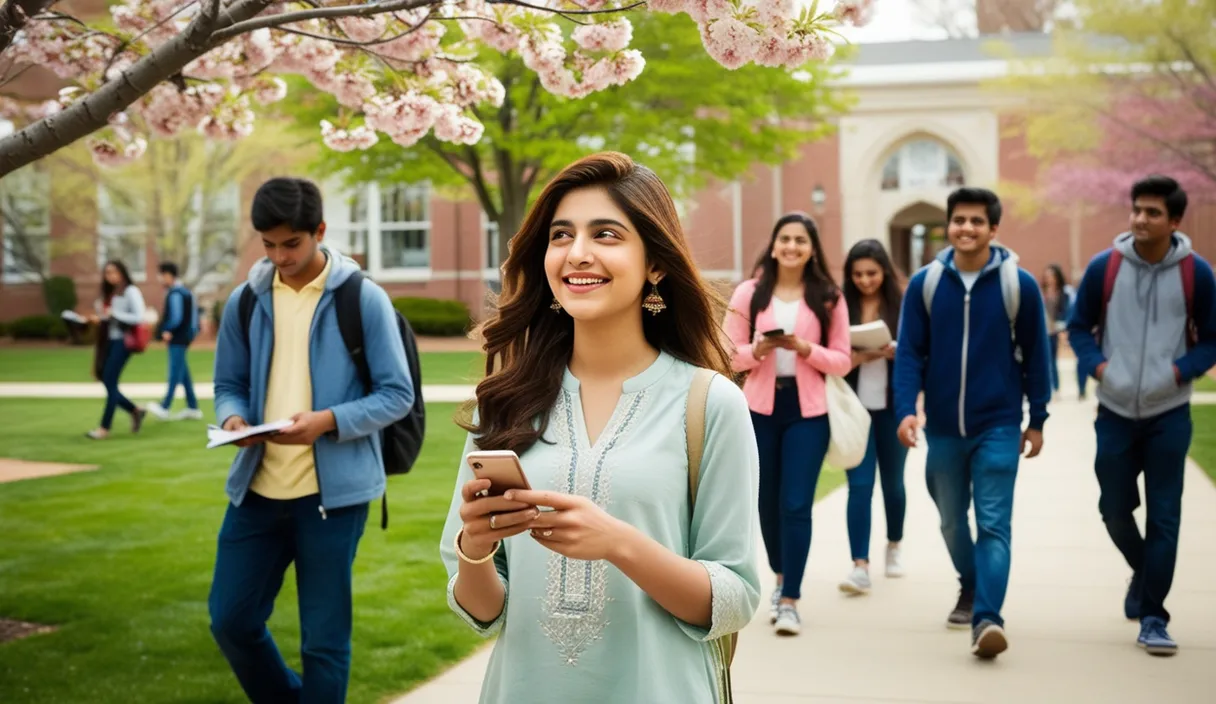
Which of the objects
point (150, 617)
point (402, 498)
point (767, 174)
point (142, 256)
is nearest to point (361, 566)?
point (150, 617)

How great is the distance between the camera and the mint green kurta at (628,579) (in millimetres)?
2410

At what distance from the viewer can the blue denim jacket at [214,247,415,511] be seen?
436cm

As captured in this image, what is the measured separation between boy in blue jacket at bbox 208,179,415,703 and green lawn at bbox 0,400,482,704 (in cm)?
107

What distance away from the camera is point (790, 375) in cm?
660

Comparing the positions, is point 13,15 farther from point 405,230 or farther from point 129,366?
point 405,230

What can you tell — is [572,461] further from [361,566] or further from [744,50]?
[361,566]

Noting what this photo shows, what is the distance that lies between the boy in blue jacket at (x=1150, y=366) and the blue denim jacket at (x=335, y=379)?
11.3 feet

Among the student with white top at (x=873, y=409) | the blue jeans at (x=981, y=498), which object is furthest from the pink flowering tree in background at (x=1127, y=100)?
the blue jeans at (x=981, y=498)

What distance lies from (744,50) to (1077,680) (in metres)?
2.98

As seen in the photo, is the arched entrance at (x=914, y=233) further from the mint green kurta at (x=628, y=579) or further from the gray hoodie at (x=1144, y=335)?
the mint green kurta at (x=628, y=579)

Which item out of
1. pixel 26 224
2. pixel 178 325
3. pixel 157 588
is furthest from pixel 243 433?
pixel 26 224

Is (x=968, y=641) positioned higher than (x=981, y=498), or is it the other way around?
(x=981, y=498)

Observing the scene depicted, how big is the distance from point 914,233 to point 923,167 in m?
10.3

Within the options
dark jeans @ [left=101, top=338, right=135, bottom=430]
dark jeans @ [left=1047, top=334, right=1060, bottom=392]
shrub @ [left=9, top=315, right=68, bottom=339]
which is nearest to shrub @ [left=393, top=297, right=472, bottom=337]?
shrub @ [left=9, top=315, right=68, bottom=339]
